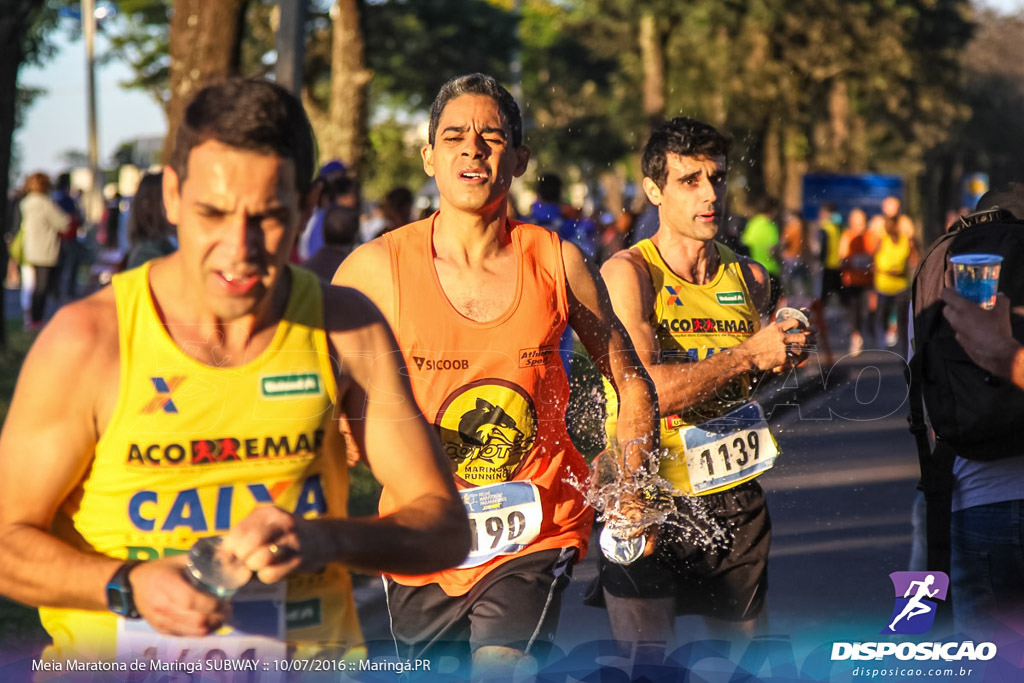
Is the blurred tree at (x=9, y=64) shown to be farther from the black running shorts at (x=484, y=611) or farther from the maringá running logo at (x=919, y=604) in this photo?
the maringá running logo at (x=919, y=604)

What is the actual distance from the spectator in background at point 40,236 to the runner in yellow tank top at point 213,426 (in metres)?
15.6

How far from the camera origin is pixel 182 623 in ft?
7.23

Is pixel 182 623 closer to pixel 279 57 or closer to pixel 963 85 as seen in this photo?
pixel 279 57

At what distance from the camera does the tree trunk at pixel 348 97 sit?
1788 centimetres

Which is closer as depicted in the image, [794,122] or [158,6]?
[794,122]

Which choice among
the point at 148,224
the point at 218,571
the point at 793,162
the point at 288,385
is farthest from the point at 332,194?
the point at 793,162

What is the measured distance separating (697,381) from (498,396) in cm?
94

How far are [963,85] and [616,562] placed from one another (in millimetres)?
42083

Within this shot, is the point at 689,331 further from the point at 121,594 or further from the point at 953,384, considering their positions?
the point at 121,594

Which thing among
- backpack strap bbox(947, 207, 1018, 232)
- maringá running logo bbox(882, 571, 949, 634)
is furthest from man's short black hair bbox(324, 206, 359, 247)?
backpack strap bbox(947, 207, 1018, 232)

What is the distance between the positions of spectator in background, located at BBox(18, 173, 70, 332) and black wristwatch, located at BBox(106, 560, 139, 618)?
15.7m

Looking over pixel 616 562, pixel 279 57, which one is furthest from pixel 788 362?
pixel 279 57

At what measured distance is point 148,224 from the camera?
6918 mm

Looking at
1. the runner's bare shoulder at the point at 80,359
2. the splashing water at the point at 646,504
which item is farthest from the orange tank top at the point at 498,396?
the runner's bare shoulder at the point at 80,359
